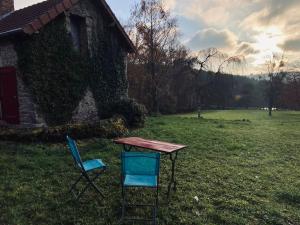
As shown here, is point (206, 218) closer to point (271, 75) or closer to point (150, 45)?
point (150, 45)

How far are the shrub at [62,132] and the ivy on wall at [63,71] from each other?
1878 millimetres

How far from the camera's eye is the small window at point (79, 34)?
12.6 metres

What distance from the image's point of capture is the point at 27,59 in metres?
10.2

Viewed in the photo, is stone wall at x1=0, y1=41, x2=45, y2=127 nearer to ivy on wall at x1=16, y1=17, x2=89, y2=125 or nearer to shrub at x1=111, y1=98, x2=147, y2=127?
ivy on wall at x1=16, y1=17, x2=89, y2=125

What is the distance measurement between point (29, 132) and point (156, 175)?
19.7ft

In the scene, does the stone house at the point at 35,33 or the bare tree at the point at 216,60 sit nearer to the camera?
the stone house at the point at 35,33

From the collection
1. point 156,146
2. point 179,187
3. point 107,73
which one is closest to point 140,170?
point 156,146

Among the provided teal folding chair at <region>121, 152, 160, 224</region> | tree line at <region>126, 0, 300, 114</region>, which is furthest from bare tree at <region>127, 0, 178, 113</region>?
teal folding chair at <region>121, 152, 160, 224</region>

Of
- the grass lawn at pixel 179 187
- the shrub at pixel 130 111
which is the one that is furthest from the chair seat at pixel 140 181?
the shrub at pixel 130 111

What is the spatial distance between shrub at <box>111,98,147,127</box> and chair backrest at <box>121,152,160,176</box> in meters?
8.50

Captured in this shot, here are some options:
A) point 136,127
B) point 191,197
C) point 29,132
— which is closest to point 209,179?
point 191,197

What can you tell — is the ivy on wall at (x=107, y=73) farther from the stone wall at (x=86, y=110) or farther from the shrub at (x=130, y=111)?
the shrub at (x=130, y=111)

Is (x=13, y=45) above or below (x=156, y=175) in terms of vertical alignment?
above

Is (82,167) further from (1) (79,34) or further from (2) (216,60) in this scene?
(2) (216,60)
